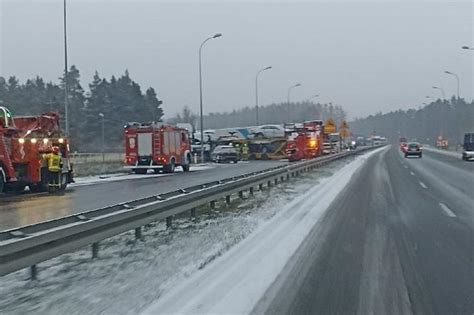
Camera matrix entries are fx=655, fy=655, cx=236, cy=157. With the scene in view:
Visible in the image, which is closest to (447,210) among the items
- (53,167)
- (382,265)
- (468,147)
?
(382,265)

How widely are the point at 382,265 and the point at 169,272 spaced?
10.1 ft

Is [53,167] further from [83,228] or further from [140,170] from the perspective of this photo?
[83,228]

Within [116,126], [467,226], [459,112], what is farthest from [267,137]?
[459,112]

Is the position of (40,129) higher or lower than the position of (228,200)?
higher

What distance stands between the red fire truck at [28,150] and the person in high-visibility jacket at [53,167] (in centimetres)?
15

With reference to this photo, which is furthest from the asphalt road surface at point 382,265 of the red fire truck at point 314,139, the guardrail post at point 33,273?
the red fire truck at point 314,139

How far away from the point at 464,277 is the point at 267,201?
35.6ft

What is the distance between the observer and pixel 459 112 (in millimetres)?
155500

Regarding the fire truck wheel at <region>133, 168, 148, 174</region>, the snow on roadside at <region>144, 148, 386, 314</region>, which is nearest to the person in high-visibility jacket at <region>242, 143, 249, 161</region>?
the fire truck wheel at <region>133, 168, 148, 174</region>

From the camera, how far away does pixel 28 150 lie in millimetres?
24281

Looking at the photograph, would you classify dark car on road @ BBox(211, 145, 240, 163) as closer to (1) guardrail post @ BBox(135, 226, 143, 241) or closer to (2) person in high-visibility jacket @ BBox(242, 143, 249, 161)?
(2) person in high-visibility jacket @ BBox(242, 143, 249, 161)

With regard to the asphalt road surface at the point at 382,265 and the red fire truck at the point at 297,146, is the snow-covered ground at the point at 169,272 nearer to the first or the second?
the asphalt road surface at the point at 382,265

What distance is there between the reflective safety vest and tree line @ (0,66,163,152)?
67030 millimetres

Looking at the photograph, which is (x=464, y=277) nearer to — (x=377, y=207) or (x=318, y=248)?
(x=318, y=248)
